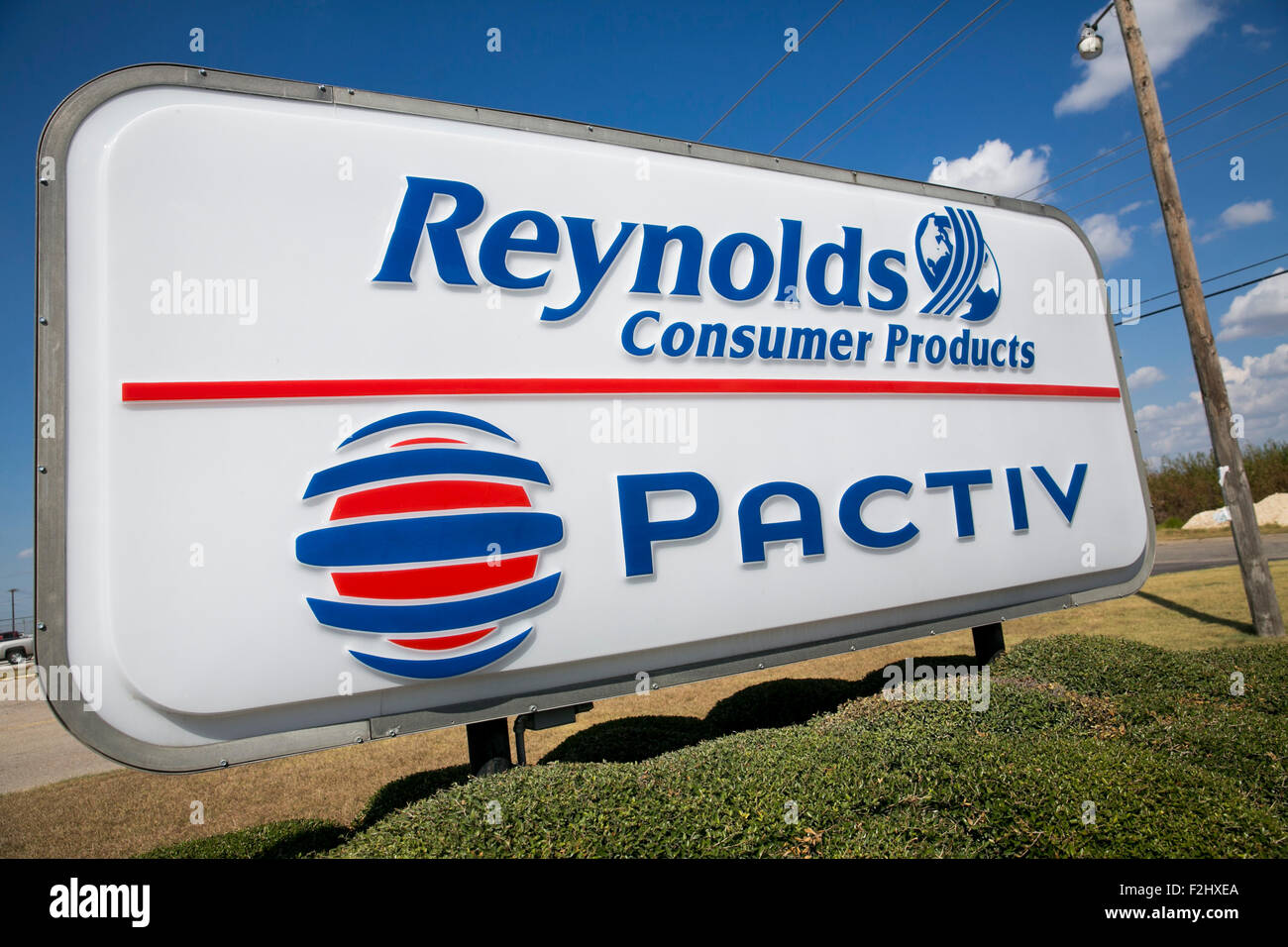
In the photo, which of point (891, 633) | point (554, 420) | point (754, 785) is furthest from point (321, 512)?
point (891, 633)

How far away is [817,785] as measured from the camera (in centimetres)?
328

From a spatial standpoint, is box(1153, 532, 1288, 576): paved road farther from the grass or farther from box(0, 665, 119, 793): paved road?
box(0, 665, 119, 793): paved road

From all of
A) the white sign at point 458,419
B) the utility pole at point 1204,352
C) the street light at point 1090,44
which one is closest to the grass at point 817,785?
the white sign at point 458,419

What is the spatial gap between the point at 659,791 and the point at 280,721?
1598 mm

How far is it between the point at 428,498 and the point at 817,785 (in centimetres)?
218

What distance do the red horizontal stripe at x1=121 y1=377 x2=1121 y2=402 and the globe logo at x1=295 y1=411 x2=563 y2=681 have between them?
14 centimetres

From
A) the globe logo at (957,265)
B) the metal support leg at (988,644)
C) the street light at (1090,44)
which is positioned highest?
the street light at (1090,44)

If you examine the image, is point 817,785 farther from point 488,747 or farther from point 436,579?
point 436,579

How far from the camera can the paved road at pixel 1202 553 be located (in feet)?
49.6

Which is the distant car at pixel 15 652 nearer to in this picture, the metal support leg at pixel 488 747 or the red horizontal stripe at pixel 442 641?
the metal support leg at pixel 488 747

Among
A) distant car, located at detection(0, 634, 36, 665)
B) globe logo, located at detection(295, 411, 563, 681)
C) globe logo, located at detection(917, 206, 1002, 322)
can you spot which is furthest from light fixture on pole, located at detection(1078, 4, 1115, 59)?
distant car, located at detection(0, 634, 36, 665)

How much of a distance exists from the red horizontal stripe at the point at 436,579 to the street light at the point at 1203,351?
28.4ft

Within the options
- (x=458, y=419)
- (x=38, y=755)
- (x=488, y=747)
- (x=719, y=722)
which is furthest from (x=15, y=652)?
(x=458, y=419)

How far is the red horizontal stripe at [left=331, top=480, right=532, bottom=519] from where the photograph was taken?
9.44 ft
